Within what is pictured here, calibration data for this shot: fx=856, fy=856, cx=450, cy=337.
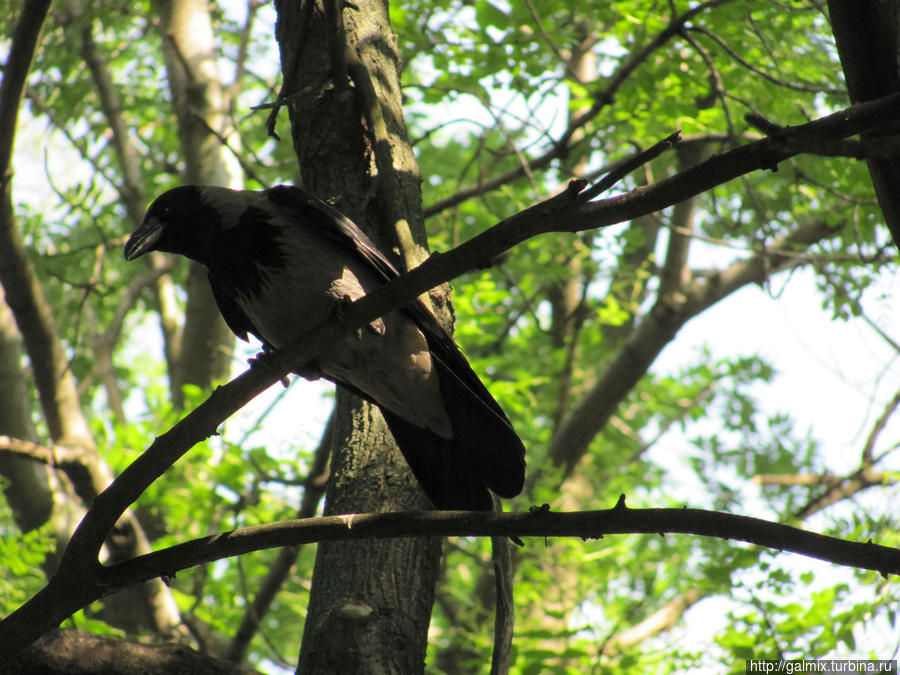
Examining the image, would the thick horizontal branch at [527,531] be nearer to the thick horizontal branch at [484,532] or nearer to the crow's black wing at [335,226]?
the thick horizontal branch at [484,532]

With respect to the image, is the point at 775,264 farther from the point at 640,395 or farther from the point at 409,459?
the point at 409,459

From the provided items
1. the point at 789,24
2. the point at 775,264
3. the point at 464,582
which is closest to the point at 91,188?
the point at 789,24

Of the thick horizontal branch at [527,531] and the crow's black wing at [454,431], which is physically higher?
the crow's black wing at [454,431]

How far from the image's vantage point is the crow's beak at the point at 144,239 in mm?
3787

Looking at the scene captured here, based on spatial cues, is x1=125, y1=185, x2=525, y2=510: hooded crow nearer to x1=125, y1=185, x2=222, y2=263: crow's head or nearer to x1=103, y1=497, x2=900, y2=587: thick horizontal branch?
x1=125, y1=185, x2=222, y2=263: crow's head

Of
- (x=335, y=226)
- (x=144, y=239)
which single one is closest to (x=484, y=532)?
(x=335, y=226)

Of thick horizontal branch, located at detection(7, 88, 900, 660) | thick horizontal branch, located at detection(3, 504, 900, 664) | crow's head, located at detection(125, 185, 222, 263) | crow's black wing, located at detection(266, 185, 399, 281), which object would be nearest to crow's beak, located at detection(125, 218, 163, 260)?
crow's head, located at detection(125, 185, 222, 263)

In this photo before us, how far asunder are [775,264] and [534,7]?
342cm

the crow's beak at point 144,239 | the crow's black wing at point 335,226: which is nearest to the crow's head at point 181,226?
the crow's beak at point 144,239

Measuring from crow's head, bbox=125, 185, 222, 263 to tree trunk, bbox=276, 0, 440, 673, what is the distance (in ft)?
1.61

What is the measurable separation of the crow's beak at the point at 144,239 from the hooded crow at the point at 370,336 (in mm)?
281

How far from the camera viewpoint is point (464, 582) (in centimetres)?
991

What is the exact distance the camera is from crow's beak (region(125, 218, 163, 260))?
379 cm

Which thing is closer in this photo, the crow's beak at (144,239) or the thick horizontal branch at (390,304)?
the thick horizontal branch at (390,304)
